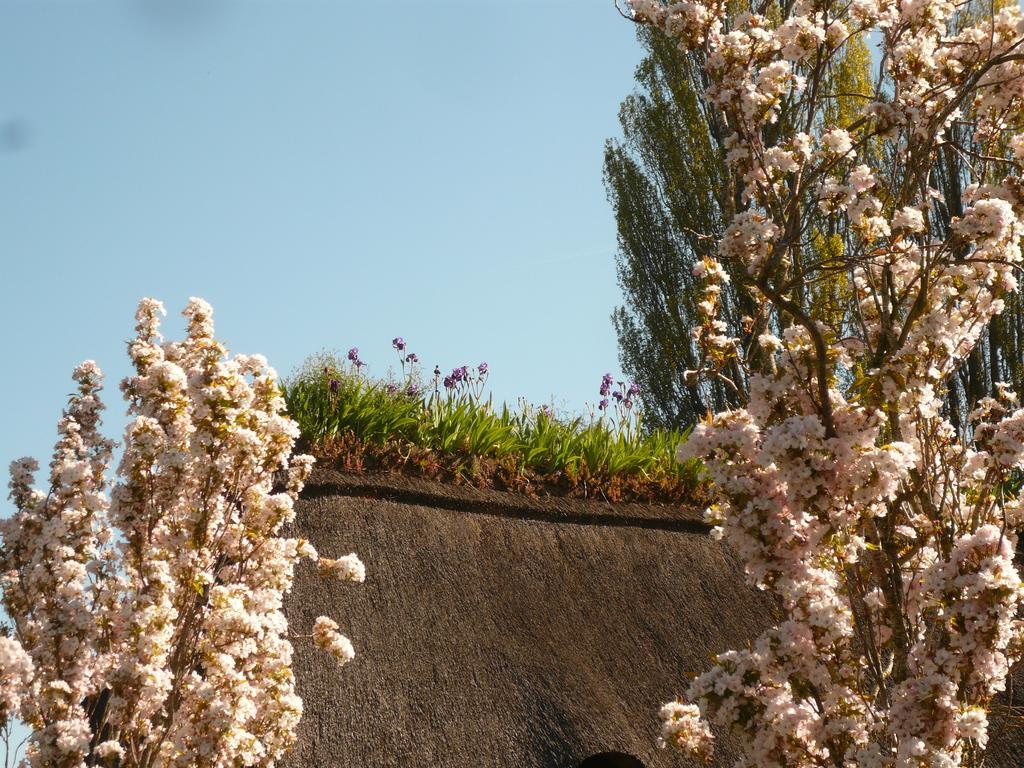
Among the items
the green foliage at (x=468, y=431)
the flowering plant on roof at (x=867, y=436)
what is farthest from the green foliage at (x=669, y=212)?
the flowering plant on roof at (x=867, y=436)

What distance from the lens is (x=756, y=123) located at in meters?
5.54

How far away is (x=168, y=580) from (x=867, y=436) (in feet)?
10.8

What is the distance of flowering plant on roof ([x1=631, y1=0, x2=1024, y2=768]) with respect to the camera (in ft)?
14.8

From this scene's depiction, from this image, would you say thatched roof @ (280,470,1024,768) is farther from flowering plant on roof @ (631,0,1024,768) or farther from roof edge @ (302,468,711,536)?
flowering plant on roof @ (631,0,1024,768)

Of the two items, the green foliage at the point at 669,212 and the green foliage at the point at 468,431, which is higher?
the green foliage at the point at 669,212

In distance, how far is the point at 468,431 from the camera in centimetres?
954

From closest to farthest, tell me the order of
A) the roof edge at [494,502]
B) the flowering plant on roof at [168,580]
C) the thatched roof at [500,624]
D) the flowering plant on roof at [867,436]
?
1. the flowering plant on roof at [867,436]
2. the flowering plant on roof at [168,580]
3. the thatched roof at [500,624]
4. the roof edge at [494,502]

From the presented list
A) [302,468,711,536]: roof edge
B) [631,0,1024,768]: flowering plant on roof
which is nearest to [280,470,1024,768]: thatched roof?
[302,468,711,536]: roof edge

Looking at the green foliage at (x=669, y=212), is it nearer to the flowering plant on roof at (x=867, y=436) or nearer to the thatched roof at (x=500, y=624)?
the thatched roof at (x=500, y=624)

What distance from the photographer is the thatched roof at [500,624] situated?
696 cm

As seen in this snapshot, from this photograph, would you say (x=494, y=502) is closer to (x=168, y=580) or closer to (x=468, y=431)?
(x=468, y=431)

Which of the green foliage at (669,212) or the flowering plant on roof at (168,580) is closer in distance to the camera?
the flowering plant on roof at (168,580)

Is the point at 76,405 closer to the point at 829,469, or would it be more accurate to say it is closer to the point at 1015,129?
the point at 829,469

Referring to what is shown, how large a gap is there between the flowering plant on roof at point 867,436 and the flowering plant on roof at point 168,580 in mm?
2119
